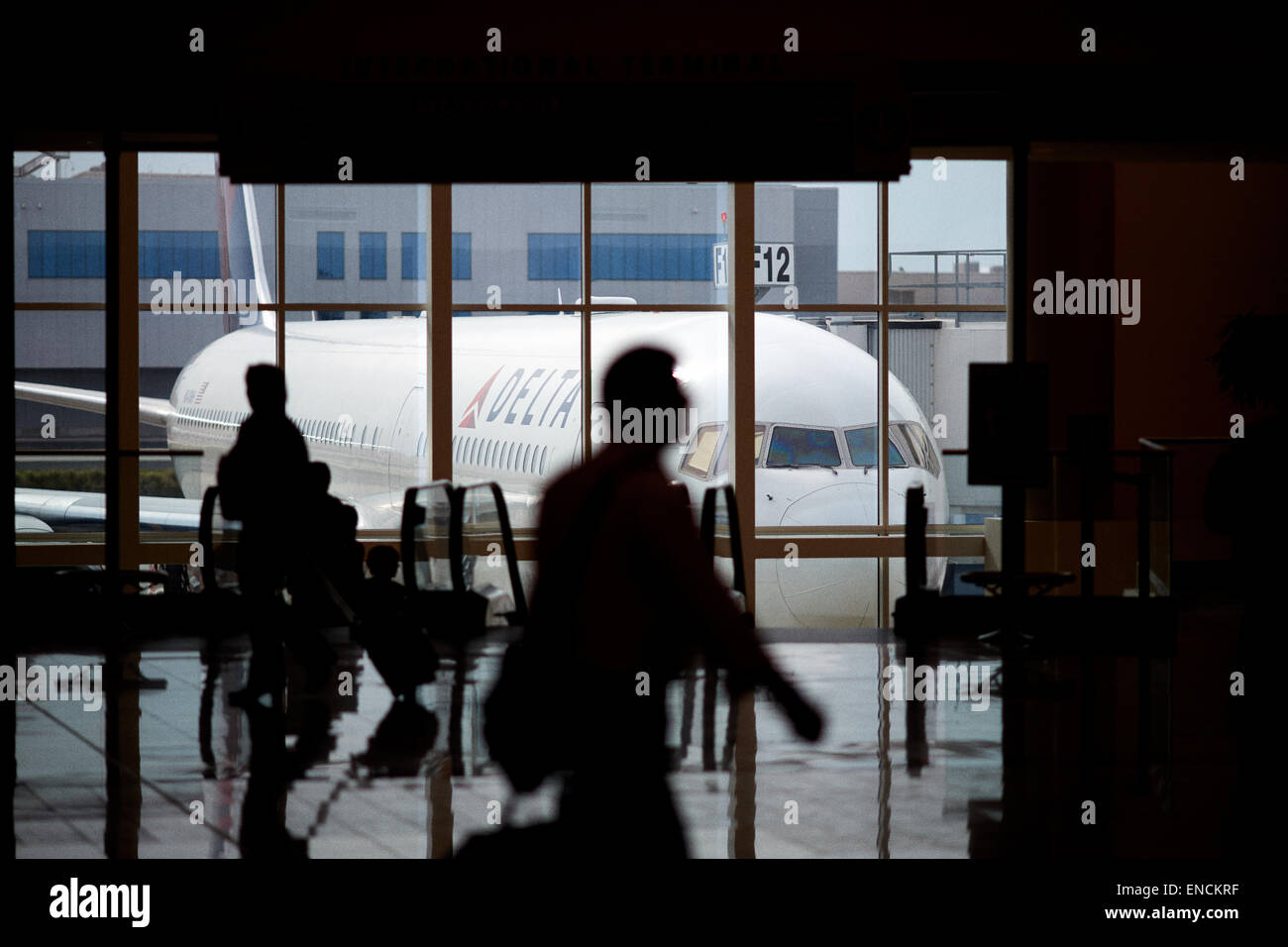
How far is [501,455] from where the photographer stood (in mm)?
13633

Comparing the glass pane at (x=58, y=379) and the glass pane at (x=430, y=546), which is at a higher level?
the glass pane at (x=58, y=379)

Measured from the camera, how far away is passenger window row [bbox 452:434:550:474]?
13422 mm

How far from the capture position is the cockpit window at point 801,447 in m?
13.9

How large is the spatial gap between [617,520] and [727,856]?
1.76m

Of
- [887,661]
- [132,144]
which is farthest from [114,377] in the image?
[887,661]

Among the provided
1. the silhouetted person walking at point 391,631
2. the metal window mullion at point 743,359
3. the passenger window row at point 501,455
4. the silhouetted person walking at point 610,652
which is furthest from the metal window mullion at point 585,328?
the silhouetted person walking at point 610,652

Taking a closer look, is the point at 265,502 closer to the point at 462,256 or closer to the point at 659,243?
the point at 462,256

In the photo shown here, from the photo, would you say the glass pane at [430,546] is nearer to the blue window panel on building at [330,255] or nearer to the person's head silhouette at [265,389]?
the person's head silhouette at [265,389]

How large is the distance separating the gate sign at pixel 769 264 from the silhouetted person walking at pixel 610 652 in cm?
1055

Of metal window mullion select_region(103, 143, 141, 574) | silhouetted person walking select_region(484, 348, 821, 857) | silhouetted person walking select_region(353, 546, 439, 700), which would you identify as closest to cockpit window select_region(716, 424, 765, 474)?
metal window mullion select_region(103, 143, 141, 574)

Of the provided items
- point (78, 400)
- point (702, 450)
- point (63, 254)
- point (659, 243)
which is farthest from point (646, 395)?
point (63, 254)
